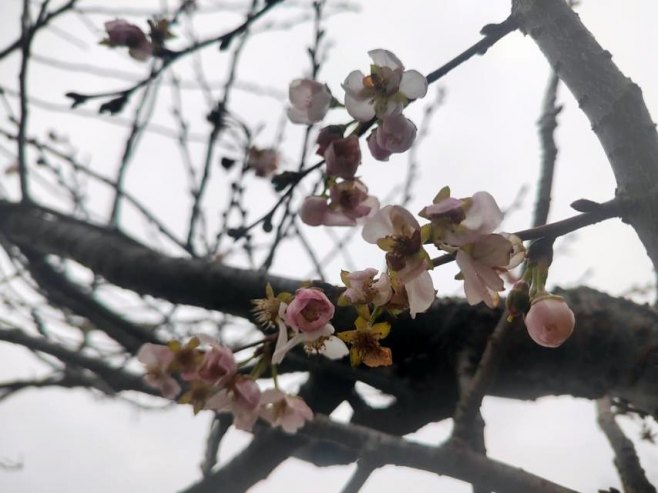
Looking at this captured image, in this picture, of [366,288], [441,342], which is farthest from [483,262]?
[441,342]

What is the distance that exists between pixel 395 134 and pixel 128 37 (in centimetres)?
102

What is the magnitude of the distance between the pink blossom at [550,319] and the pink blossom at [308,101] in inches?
16.0

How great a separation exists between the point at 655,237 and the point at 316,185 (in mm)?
1311

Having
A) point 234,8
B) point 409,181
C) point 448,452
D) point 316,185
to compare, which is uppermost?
point 234,8

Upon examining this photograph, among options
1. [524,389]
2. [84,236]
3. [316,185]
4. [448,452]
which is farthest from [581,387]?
[84,236]

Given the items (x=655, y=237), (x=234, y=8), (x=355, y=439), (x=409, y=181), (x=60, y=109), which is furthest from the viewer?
(x=409, y=181)

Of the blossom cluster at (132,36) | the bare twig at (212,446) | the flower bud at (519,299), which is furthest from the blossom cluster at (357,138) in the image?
the bare twig at (212,446)

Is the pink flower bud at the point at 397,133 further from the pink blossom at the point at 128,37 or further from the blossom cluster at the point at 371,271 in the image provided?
the pink blossom at the point at 128,37

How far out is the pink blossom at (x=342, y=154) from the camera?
68cm

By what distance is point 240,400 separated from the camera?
2.61 ft

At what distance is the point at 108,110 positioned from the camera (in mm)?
1023

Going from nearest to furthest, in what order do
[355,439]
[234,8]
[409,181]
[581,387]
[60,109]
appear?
[355,439], [581,387], [60,109], [234,8], [409,181]

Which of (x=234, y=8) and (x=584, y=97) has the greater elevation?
(x=234, y=8)

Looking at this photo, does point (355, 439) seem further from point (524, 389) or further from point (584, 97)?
point (584, 97)
